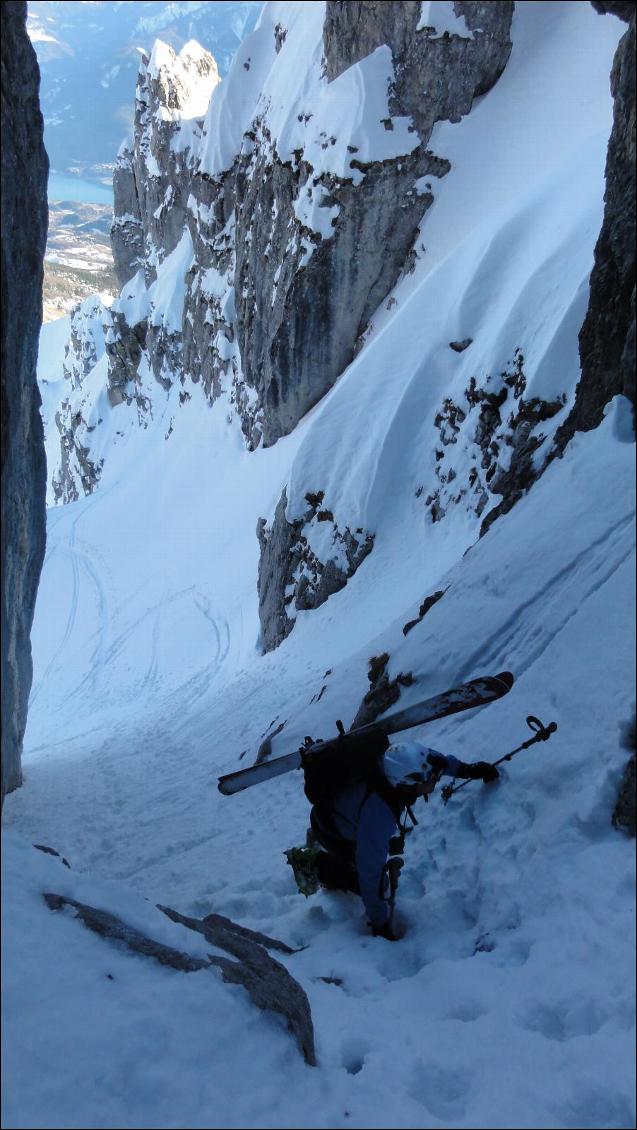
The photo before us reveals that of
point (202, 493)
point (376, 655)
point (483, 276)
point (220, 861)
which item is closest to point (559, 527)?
point (376, 655)

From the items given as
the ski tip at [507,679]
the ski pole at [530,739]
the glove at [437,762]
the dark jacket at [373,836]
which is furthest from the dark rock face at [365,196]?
the dark jacket at [373,836]

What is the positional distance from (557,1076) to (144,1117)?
1.70 m

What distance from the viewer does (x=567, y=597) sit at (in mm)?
5859


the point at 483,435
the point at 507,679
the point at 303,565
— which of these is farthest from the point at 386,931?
the point at 303,565

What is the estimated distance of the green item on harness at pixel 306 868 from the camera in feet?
15.6

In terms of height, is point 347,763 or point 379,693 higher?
point 347,763

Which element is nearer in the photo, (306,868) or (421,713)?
(306,868)

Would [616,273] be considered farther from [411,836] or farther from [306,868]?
[306,868]

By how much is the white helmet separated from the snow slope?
2.08ft

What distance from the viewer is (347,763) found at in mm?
4254

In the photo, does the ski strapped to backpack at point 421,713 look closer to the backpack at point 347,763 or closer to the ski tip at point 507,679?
the ski tip at point 507,679

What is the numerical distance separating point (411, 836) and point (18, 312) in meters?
6.56

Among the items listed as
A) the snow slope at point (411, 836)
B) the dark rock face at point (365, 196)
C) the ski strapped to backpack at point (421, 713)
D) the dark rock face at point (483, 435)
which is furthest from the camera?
the dark rock face at point (365, 196)

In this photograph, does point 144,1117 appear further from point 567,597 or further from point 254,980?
point 567,597
